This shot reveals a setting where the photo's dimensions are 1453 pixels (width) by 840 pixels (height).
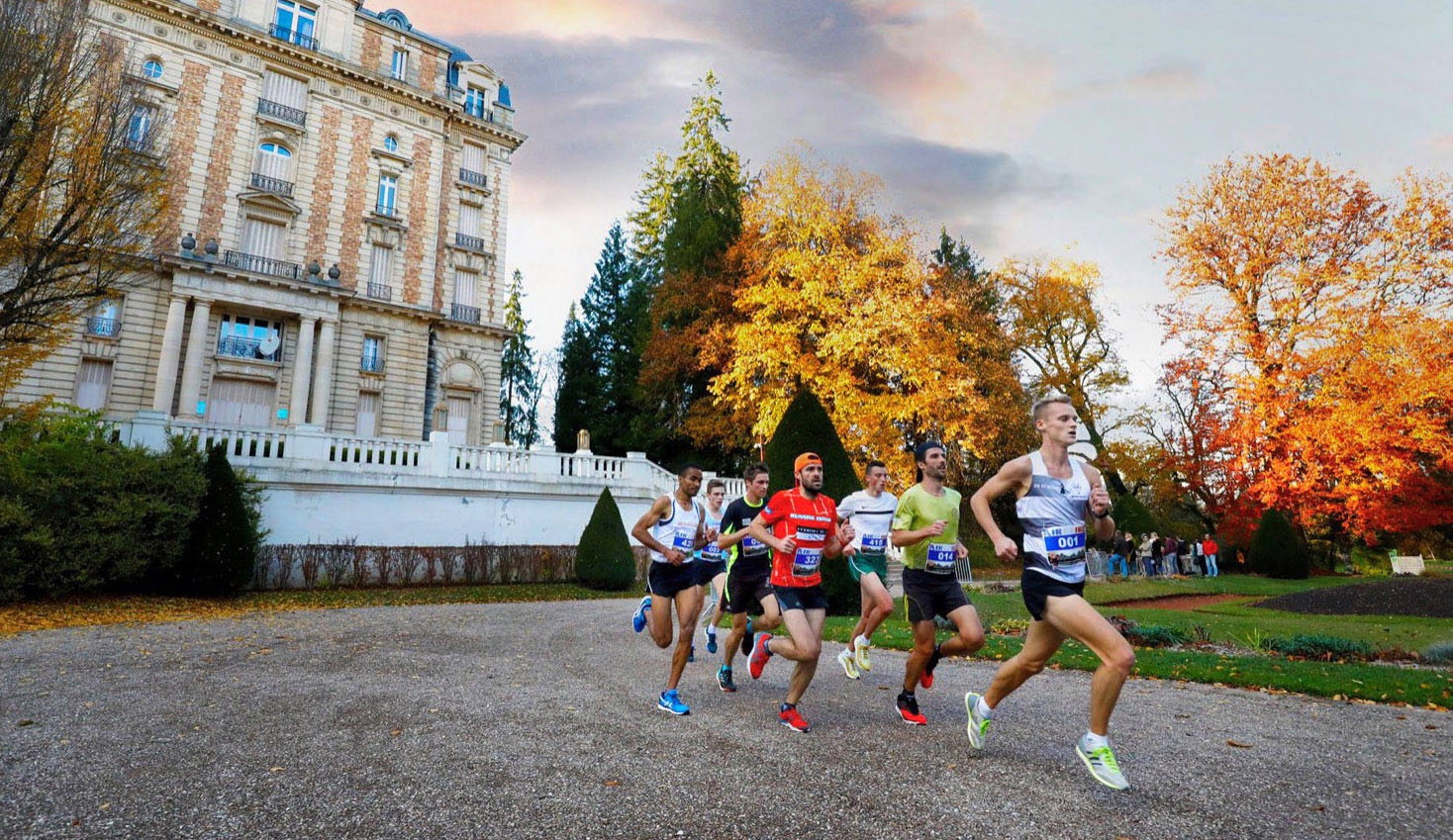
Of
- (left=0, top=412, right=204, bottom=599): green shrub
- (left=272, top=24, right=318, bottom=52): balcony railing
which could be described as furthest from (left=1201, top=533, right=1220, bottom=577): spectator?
(left=272, top=24, right=318, bottom=52): balcony railing

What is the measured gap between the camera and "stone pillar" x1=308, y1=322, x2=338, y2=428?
30.5 metres

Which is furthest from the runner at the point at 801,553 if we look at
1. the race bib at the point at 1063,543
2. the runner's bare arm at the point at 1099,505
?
the runner's bare arm at the point at 1099,505

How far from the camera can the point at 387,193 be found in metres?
35.1

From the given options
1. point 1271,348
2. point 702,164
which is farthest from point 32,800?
point 702,164

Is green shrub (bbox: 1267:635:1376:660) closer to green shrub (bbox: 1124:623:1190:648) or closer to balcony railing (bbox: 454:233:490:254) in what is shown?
green shrub (bbox: 1124:623:1190:648)

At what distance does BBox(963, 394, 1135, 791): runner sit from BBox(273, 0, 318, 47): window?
39.6 metres

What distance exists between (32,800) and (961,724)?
597 centimetres

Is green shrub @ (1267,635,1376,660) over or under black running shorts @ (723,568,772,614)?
under

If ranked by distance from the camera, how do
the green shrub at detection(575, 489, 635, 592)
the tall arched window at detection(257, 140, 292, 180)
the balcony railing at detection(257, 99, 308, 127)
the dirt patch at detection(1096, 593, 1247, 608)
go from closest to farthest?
1. the dirt patch at detection(1096, 593, 1247, 608)
2. the green shrub at detection(575, 489, 635, 592)
3. the balcony railing at detection(257, 99, 308, 127)
4. the tall arched window at detection(257, 140, 292, 180)

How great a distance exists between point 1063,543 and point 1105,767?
1.28m

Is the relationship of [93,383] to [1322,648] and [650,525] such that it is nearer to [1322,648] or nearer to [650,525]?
[650,525]

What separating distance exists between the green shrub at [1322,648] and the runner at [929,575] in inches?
256

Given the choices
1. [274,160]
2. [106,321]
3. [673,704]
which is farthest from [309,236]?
[673,704]

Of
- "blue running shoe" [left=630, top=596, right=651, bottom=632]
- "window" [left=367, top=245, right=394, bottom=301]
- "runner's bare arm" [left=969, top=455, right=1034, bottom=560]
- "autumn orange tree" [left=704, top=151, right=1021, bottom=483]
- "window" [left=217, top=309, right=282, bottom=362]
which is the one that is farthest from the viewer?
"window" [left=367, top=245, right=394, bottom=301]
